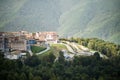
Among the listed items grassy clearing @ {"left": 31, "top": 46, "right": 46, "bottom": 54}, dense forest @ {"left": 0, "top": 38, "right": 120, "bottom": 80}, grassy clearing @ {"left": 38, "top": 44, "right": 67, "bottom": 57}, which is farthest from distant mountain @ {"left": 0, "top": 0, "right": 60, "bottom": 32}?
dense forest @ {"left": 0, "top": 38, "right": 120, "bottom": 80}

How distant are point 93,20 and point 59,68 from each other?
30.7 meters

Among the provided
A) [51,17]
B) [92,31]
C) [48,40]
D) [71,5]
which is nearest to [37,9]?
[51,17]

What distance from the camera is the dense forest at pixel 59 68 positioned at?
41.7ft

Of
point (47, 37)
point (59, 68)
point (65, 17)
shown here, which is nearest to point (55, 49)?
point (47, 37)

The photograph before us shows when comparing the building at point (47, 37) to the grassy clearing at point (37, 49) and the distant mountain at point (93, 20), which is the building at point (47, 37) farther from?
the distant mountain at point (93, 20)

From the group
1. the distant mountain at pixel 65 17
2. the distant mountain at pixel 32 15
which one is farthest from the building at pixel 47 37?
the distant mountain at pixel 32 15

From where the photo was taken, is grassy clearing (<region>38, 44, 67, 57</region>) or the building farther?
the building

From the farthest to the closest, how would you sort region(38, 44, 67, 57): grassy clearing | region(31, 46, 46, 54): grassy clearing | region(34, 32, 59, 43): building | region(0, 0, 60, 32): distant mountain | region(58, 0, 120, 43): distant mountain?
region(0, 0, 60, 32): distant mountain → region(58, 0, 120, 43): distant mountain → region(34, 32, 59, 43): building → region(31, 46, 46, 54): grassy clearing → region(38, 44, 67, 57): grassy clearing

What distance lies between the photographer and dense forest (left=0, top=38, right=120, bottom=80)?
12.7 meters

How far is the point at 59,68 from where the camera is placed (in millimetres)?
13922

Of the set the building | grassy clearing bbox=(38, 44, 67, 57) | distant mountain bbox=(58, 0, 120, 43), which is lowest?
grassy clearing bbox=(38, 44, 67, 57)

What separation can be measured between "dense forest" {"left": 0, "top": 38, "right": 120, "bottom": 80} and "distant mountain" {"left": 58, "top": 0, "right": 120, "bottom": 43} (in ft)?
56.1

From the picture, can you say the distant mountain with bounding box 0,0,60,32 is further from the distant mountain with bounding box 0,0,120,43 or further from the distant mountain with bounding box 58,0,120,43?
the distant mountain with bounding box 58,0,120,43

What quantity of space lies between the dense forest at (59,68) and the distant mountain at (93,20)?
1711 centimetres
